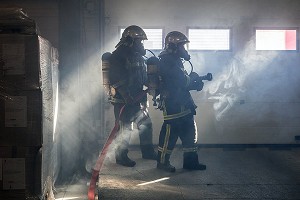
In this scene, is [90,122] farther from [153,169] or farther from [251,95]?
[251,95]

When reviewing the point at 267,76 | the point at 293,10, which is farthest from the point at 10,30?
the point at 293,10

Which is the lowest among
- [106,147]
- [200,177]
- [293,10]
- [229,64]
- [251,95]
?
[200,177]

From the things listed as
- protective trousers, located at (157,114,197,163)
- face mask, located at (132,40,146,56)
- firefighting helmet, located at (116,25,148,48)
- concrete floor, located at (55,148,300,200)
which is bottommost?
concrete floor, located at (55,148,300,200)

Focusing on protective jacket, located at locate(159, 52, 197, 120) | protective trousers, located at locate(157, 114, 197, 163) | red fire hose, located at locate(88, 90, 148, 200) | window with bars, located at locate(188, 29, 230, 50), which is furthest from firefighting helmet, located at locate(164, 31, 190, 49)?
window with bars, located at locate(188, 29, 230, 50)

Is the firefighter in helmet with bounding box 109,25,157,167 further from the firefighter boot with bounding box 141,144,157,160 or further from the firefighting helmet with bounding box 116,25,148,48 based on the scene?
the firefighter boot with bounding box 141,144,157,160

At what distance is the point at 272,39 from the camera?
8.51 metres

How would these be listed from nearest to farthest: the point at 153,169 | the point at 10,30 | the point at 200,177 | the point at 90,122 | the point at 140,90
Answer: the point at 10,30 → the point at 200,177 → the point at 153,169 → the point at 140,90 → the point at 90,122

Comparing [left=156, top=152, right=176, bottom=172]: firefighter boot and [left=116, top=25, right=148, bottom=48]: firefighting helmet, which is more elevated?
[left=116, top=25, right=148, bottom=48]: firefighting helmet

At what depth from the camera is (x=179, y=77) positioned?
5.78 meters

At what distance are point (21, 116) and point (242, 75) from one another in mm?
6166

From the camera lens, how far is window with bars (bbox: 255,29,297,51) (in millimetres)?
8492

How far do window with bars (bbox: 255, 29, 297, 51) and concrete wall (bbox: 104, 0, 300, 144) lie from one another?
0.42ft

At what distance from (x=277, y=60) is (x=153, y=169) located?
14.0 ft

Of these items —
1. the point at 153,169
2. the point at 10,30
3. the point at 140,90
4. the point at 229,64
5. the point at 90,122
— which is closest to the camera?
the point at 10,30
